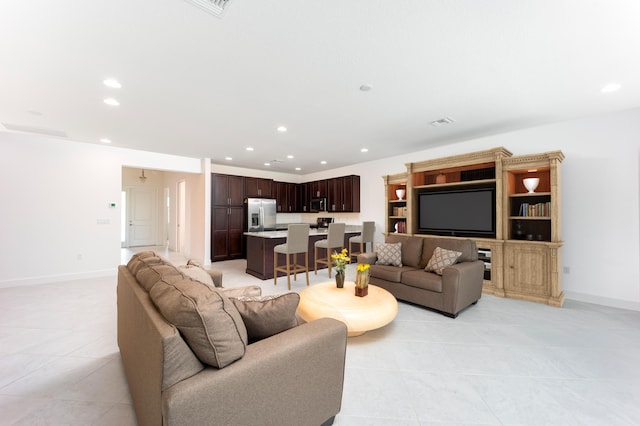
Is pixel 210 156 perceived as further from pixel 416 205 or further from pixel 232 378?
pixel 232 378

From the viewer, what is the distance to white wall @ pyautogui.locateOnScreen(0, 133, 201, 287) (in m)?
4.45

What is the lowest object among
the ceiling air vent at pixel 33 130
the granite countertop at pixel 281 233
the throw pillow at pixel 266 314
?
Result: the throw pillow at pixel 266 314

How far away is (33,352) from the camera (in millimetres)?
2334

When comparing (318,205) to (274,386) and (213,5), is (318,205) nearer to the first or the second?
(213,5)

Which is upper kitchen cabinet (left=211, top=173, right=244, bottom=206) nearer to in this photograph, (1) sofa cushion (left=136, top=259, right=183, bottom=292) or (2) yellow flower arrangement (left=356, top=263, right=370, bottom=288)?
A: (2) yellow flower arrangement (left=356, top=263, right=370, bottom=288)

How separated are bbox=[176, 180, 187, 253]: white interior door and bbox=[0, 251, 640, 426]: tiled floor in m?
4.58

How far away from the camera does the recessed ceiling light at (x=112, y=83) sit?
2.67 meters

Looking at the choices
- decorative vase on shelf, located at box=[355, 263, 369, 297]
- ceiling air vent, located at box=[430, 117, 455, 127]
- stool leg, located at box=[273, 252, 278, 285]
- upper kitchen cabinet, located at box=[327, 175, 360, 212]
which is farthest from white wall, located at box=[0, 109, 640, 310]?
decorative vase on shelf, located at box=[355, 263, 369, 297]

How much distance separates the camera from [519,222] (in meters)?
4.30

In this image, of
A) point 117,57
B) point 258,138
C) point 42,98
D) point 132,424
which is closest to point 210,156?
point 258,138

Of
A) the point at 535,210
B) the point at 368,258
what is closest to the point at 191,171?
the point at 368,258

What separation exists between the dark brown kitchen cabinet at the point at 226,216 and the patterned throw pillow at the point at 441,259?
5.39m

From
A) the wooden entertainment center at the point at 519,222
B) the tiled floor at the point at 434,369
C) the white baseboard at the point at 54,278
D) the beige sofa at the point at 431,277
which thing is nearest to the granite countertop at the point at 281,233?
the beige sofa at the point at 431,277

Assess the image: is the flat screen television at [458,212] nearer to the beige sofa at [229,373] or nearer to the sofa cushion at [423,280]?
the sofa cushion at [423,280]
